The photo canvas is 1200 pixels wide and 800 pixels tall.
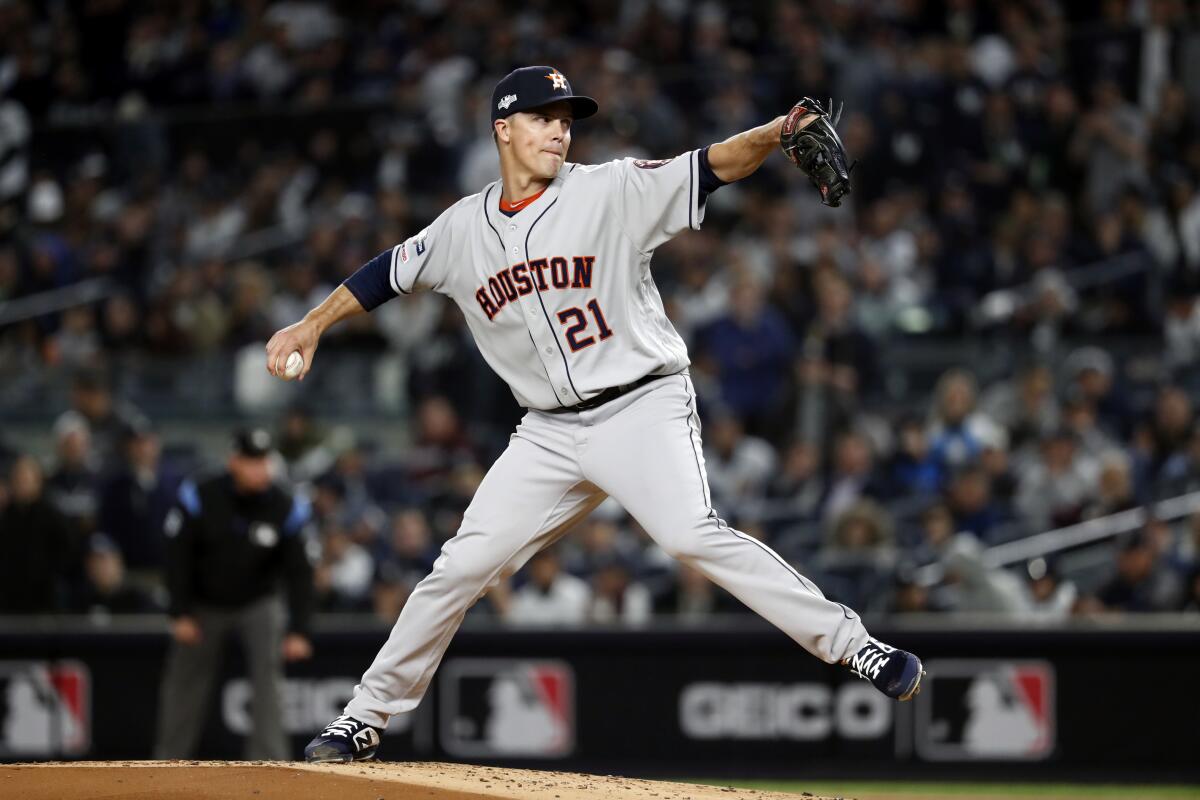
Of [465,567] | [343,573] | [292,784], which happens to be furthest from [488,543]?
[343,573]

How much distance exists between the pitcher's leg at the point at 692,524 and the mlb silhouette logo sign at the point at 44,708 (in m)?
5.66

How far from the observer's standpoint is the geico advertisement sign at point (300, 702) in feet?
31.6

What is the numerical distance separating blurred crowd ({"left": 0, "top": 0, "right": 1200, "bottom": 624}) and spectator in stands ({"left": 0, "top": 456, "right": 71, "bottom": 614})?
0.07 ft

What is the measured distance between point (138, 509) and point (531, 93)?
6.34m

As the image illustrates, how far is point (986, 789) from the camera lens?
909 cm

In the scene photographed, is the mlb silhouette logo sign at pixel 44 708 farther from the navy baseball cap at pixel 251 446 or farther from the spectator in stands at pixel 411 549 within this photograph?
the navy baseball cap at pixel 251 446

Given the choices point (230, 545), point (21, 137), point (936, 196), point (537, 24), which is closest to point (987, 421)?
point (936, 196)

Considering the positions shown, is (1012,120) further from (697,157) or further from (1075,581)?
(697,157)

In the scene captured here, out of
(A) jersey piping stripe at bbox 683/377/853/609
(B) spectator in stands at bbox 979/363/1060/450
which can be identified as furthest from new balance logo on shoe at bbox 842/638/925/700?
(B) spectator in stands at bbox 979/363/1060/450

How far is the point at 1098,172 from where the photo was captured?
12094 mm

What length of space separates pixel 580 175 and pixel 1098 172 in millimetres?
7830

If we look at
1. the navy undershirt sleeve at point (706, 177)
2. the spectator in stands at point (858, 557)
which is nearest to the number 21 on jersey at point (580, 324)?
the navy undershirt sleeve at point (706, 177)

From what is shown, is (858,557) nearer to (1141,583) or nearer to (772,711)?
(772,711)

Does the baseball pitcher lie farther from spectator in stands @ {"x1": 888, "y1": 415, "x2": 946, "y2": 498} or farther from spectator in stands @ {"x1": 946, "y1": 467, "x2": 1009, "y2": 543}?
spectator in stands @ {"x1": 888, "y1": 415, "x2": 946, "y2": 498}
